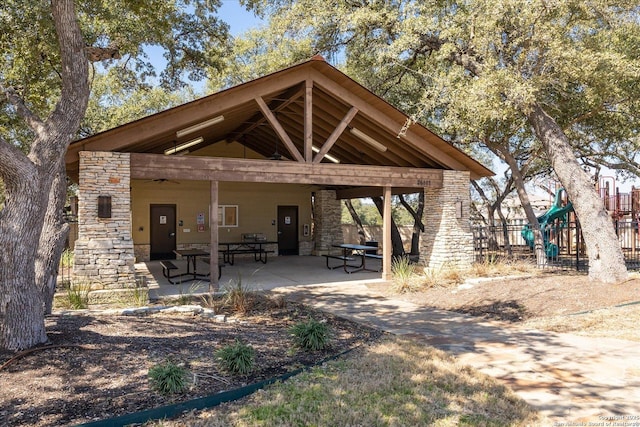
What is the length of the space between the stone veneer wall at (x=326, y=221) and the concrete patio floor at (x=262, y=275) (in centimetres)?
180

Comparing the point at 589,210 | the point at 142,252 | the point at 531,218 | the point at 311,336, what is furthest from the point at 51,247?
the point at 531,218

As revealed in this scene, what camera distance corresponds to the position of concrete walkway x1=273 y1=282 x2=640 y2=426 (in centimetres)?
370

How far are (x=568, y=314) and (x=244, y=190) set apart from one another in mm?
12147

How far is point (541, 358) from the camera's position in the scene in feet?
16.3

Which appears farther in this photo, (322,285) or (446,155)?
(446,155)

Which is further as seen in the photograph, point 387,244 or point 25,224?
point 387,244

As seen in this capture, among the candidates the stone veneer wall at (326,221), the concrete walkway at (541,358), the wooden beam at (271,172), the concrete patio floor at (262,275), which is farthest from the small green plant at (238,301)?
the stone veneer wall at (326,221)

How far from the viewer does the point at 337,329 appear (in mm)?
6258

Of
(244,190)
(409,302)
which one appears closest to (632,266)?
(409,302)

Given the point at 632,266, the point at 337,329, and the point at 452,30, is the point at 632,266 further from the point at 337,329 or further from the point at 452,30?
the point at 337,329

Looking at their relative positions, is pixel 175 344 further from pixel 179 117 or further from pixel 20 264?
pixel 179 117

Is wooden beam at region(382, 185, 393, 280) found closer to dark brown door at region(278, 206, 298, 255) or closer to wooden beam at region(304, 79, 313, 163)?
wooden beam at region(304, 79, 313, 163)

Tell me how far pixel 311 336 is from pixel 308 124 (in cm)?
590

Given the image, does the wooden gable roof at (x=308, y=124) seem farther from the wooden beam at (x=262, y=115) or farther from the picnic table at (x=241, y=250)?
the picnic table at (x=241, y=250)
